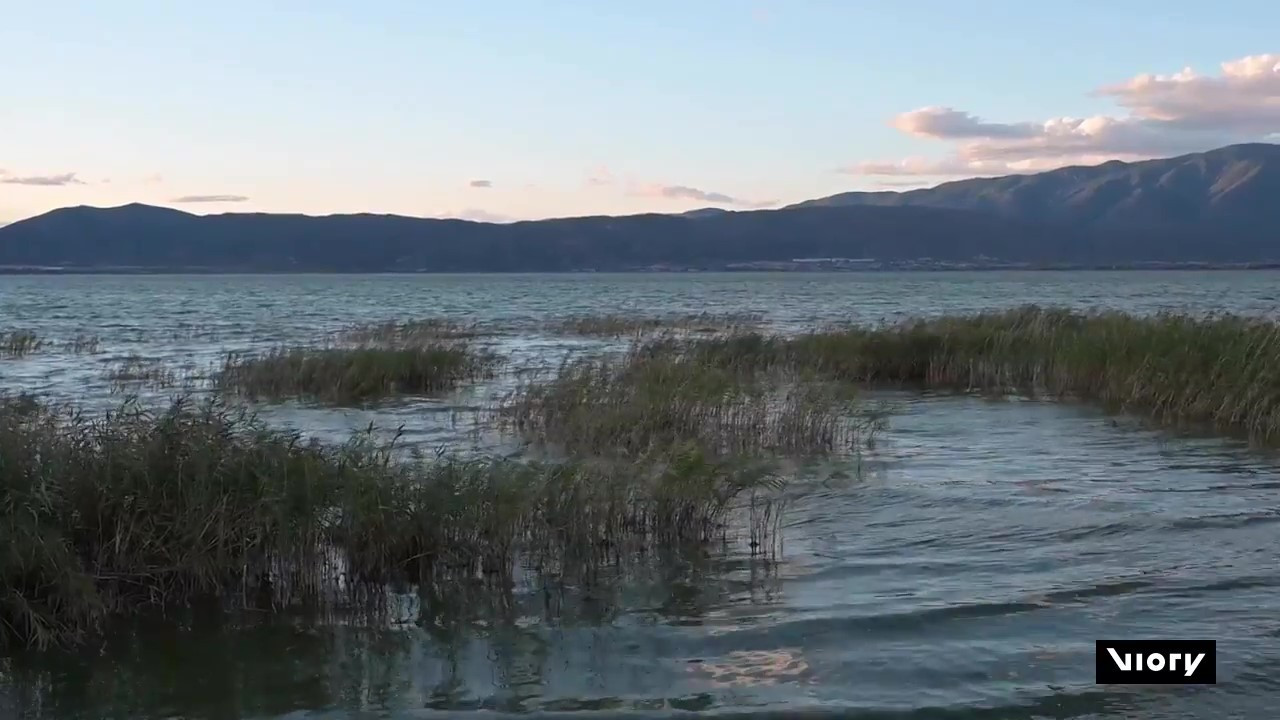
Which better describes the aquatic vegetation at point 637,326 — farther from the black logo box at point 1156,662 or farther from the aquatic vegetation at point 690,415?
the black logo box at point 1156,662

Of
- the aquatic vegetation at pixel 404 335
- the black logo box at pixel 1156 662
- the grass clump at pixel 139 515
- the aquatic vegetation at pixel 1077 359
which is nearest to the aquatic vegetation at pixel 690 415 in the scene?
the aquatic vegetation at pixel 1077 359

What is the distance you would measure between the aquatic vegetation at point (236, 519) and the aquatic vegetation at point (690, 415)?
13.8 ft

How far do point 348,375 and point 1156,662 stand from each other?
1915 cm

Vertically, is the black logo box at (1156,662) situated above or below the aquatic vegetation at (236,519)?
below

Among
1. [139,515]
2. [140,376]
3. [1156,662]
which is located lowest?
[1156,662]

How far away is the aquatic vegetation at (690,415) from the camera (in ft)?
54.7

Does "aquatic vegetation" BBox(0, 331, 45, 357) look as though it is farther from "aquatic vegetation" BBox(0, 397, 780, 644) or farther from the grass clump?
the grass clump

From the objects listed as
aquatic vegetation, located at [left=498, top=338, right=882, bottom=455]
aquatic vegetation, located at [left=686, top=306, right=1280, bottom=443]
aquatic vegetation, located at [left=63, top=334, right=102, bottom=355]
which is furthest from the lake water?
aquatic vegetation, located at [left=63, top=334, right=102, bottom=355]

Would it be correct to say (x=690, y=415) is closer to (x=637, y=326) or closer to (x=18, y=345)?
(x=18, y=345)

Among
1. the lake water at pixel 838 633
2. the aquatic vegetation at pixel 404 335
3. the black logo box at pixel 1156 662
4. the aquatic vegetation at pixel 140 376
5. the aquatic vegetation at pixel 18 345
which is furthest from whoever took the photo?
the aquatic vegetation at pixel 18 345

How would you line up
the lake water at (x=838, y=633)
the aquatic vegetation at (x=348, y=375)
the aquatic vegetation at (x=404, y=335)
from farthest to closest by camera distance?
1. the aquatic vegetation at (x=404, y=335)
2. the aquatic vegetation at (x=348, y=375)
3. the lake water at (x=838, y=633)

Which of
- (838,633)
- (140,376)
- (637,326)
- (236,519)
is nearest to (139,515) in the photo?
(236,519)

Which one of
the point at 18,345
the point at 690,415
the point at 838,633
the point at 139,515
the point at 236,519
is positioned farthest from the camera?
the point at 18,345

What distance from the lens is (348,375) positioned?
24984 millimetres
